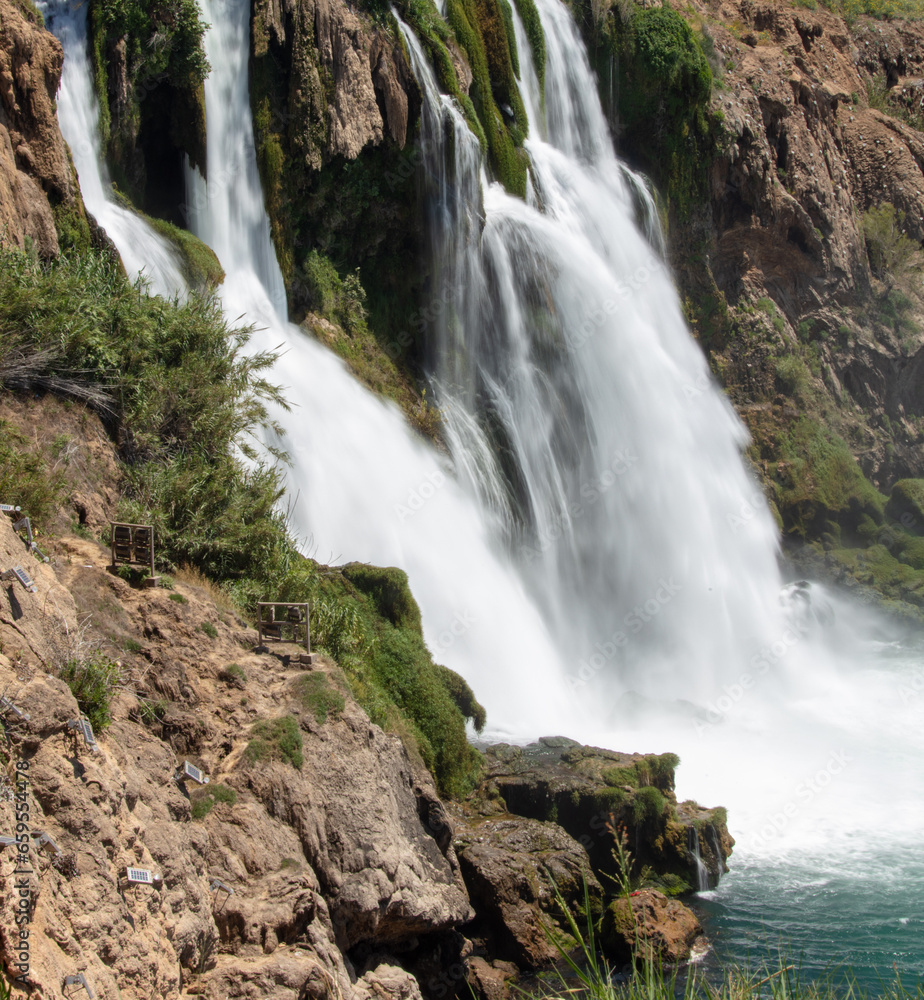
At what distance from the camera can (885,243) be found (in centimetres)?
3856

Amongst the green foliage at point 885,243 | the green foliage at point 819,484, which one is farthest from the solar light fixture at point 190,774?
the green foliage at point 885,243

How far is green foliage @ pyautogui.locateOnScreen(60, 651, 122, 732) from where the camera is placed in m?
6.22

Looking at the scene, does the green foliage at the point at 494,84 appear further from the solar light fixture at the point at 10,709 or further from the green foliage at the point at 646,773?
the solar light fixture at the point at 10,709

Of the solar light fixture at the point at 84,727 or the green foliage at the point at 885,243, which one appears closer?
the solar light fixture at the point at 84,727

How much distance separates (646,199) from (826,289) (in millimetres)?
10223

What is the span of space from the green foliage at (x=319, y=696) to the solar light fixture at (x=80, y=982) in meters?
3.88

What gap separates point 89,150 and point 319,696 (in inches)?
455

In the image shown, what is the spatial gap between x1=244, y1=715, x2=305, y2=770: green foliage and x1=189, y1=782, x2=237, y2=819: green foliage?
0.40 metres

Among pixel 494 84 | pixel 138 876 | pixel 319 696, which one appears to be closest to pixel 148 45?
pixel 494 84

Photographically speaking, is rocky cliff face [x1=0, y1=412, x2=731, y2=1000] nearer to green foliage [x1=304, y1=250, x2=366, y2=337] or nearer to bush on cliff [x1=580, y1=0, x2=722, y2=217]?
green foliage [x1=304, y1=250, x2=366, y2=337]

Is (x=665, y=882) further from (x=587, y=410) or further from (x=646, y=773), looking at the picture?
(x=587, y=410)

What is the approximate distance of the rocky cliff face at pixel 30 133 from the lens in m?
11.6

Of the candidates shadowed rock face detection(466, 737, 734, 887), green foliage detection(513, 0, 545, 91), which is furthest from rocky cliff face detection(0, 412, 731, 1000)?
green foliage detection(513, 0, 545, 91)

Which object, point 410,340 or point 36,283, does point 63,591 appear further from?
point 410,340
